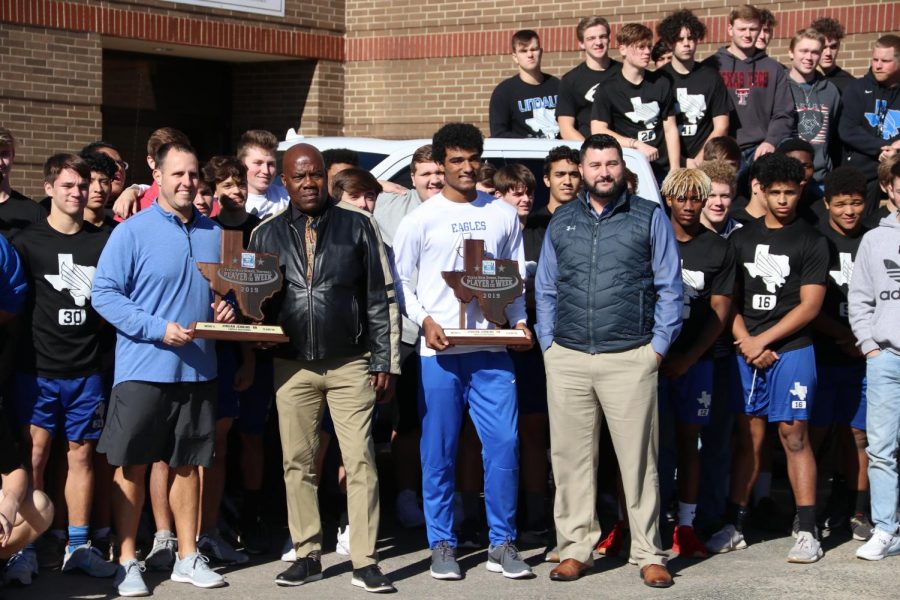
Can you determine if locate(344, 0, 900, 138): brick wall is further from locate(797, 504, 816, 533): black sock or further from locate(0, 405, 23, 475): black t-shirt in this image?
locate(0, 405, 23, 475): black t-shirt

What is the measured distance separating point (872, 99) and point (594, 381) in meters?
4.06

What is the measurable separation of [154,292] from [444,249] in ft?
4.73

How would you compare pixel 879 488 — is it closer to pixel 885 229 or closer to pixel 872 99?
pixel 885 229

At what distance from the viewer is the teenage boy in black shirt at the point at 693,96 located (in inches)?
379

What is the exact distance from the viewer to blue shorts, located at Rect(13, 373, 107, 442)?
6703 mm

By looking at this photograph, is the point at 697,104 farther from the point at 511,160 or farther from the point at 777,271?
the point at 777,271

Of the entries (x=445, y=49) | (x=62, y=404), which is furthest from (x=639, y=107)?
(x=445, y=49)

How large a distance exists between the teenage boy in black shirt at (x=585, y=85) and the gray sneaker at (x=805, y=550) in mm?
3682

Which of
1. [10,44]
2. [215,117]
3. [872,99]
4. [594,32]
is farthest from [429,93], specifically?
[872,99]

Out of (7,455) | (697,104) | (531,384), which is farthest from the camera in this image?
(697,104)

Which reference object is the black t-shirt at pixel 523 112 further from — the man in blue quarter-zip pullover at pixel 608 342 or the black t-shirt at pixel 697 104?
the man in blue quarter-zip pullover at pixel 608 342

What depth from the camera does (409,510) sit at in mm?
7848

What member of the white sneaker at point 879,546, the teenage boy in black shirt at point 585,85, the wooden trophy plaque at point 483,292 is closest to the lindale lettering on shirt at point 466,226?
the wooden trophy plaque at point 483,292

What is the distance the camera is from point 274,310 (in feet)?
21.8
